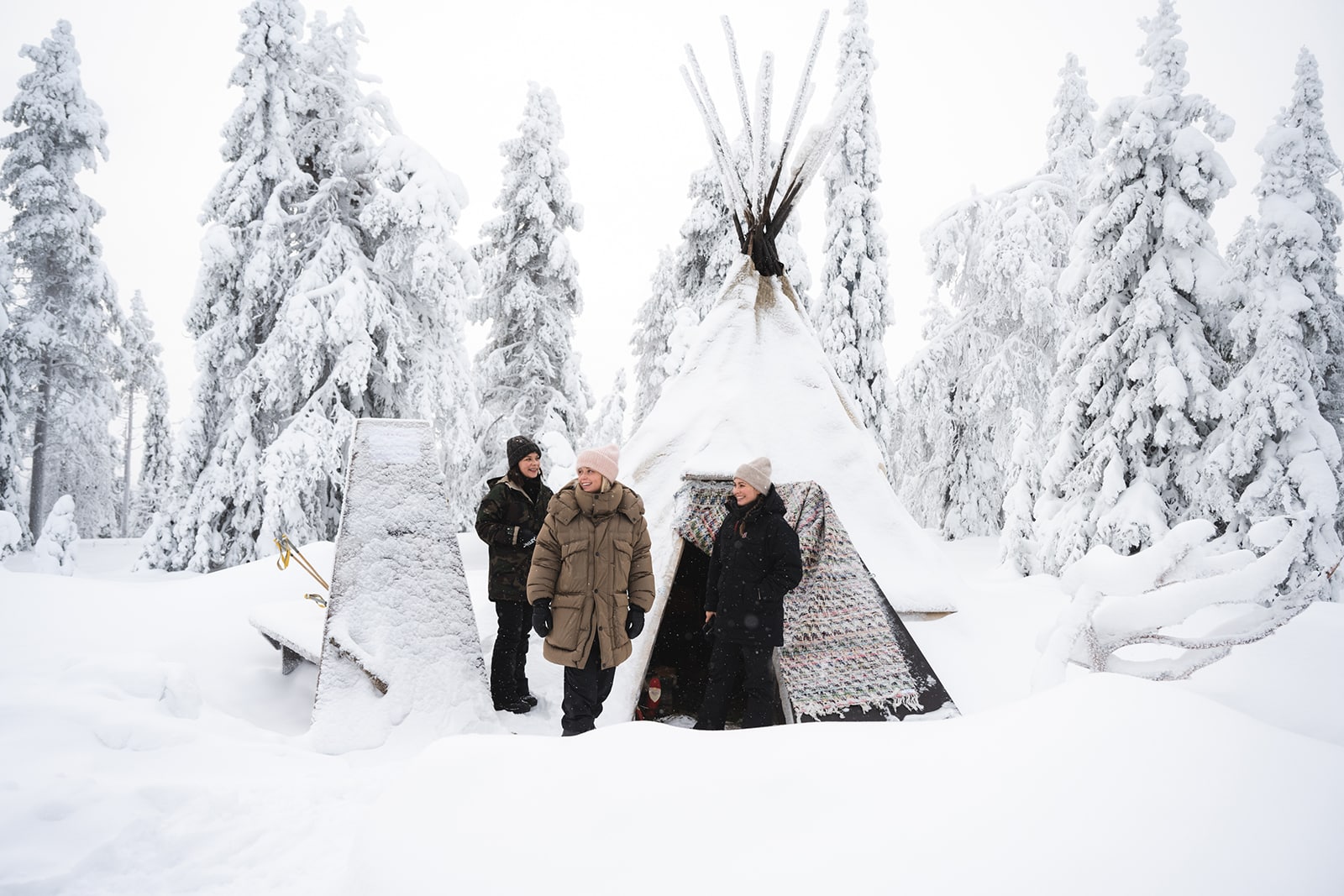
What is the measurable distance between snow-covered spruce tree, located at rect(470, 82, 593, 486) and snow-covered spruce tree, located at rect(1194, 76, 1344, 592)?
36.7 feet

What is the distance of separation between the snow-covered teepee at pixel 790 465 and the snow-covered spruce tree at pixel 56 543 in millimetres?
9177

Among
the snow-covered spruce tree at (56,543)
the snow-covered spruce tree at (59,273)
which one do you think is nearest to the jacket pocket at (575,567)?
the snow-covered spruce tree at (56,543)

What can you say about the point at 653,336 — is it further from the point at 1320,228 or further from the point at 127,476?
the point at 127,476

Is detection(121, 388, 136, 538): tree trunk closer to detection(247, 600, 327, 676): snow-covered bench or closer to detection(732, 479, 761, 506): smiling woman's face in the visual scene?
detection(247, 600, 327, 676): snow-covered bench

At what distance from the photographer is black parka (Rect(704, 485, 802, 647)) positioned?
152 inches

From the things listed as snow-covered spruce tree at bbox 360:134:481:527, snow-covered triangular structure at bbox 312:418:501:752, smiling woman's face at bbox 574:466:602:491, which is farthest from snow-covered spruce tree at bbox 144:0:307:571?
smiling woman's face at bbox 574:466:602:491

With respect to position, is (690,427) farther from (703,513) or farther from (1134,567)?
(1134,567)

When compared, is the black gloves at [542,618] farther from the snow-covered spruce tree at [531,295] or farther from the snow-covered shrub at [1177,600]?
the snow-covered spruce tree at [531,295]

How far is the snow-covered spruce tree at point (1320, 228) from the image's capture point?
9.90 m

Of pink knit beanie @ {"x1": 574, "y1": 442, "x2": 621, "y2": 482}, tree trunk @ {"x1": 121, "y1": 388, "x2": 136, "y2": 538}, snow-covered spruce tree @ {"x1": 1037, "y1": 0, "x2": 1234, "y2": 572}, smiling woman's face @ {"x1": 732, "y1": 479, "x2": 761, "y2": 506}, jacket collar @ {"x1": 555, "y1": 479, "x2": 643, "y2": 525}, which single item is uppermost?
snow-covered spruce tree @ {"x1": 1037, "y1": 0, "x2": 1234, "y2": 572}

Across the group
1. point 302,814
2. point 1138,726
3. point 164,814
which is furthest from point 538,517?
point 1138,726

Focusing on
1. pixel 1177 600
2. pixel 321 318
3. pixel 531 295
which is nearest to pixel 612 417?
pixel 531 295

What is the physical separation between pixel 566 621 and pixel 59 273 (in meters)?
17.4

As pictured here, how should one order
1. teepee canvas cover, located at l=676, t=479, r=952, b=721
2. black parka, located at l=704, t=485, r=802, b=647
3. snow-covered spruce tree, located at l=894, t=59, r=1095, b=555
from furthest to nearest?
snow-covered spruce tree, located at l=894, t=59, r=1095, b=555
teepee canvas cover, located at l=676, t=479, r=952, b=721
black parka, located at l=704, t=485, r=802, b=647
